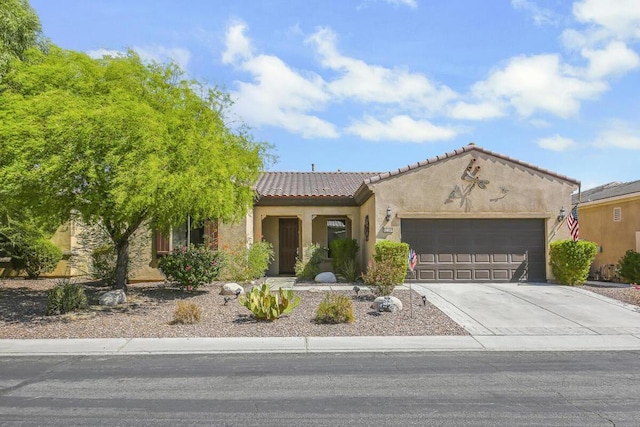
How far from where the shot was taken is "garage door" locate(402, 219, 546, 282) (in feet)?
54.9

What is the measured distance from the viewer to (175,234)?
1831 cm

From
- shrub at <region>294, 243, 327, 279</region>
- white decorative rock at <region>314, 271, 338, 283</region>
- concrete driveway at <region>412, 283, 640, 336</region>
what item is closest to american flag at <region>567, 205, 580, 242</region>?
concrete driveway at <region>412, 283, 640, 336</region>

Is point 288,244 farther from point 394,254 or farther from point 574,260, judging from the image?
point 574,260

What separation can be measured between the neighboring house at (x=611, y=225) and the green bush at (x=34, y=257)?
2022cm

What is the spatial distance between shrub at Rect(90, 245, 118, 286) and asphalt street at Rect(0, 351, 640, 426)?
8.01 metres

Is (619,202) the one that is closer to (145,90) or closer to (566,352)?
(566,352)

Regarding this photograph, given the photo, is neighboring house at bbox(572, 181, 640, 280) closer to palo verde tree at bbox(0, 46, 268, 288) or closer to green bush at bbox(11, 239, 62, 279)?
palo verde tree at bbox(0, 46, 268, 288)

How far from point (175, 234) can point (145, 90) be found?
735 cm

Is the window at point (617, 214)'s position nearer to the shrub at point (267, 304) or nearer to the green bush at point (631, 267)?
the green bush at point (631, 267)

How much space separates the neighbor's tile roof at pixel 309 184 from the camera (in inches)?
779

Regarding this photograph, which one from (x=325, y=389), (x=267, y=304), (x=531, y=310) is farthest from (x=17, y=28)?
(x=531, y=310)

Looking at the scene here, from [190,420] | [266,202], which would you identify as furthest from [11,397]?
[266,202]

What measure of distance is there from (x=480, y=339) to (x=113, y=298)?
9.34 metres

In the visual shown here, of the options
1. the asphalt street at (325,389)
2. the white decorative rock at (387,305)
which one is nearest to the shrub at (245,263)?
the white decorative rock at (387,305)
